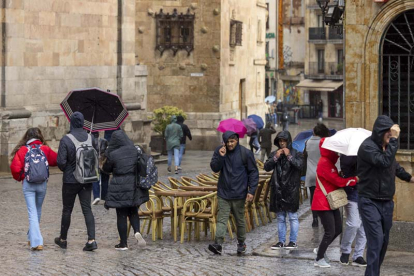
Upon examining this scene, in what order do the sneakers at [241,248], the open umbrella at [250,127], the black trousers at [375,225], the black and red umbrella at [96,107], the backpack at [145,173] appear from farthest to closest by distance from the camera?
the open umbrella at [250,127] < the black and red umbrella at [96,107] < the backpack at [145,173] < the sneakers at [241,248] < the black trousers at [375,225]

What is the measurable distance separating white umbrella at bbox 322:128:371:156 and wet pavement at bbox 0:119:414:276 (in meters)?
1.37

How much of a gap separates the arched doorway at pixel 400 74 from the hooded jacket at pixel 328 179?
171cm

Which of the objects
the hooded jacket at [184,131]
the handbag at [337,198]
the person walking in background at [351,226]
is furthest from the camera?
the hooded jacket at [184,131]

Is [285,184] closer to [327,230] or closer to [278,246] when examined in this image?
[278,246]

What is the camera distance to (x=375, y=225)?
11289 mm

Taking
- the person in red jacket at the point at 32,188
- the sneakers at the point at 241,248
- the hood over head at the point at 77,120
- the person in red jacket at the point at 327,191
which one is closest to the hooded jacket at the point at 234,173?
the sneakers at the point at 241,248

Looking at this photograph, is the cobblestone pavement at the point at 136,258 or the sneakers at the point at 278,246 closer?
the cobblestone pavement at the point at 136,258

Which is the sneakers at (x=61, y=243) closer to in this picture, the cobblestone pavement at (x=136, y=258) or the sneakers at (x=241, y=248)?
the cobblestone pavement at (x=136, y=258)

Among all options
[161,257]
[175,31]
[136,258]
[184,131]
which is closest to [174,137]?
[184,131]

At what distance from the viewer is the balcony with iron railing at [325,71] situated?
72.1 meters

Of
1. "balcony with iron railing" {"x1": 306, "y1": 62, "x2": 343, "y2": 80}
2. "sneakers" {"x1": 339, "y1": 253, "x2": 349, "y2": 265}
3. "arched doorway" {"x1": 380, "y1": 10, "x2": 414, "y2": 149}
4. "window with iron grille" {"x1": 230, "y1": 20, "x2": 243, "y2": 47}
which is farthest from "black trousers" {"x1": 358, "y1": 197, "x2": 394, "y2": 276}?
"balcony with iron railing" {"x1": 306, "y1": 62, "x2": 343, "y2": 80}

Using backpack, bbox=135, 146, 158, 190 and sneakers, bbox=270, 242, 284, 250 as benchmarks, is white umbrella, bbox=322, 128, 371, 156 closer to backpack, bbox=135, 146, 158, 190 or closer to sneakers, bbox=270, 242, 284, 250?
sneakers, bbox=270, 242, 284, 250

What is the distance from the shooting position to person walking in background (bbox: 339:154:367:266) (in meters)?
12.9

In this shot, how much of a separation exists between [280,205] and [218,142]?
2298 cm
